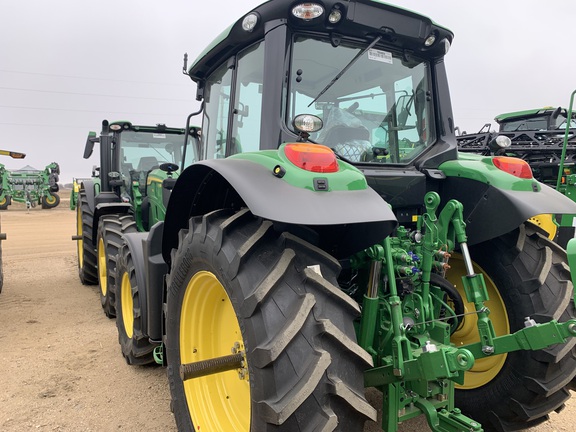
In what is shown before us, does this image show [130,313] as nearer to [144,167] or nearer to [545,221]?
[144,167]

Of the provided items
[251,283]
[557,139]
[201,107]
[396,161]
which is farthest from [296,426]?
[557,139]

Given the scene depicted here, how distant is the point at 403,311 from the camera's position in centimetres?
209

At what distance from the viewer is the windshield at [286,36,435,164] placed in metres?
2.35

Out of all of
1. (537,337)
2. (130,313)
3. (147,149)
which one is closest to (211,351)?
(537,337)

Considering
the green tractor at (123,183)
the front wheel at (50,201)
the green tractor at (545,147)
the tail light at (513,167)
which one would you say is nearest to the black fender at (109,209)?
the green tractor at (123,183)

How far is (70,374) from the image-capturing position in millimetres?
3389

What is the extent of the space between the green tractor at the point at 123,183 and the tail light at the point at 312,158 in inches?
142

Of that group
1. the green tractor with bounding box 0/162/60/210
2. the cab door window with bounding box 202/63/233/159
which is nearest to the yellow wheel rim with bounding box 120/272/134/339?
the cab door window with bounding box 202/63/233/159

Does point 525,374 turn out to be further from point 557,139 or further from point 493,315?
point 557,139

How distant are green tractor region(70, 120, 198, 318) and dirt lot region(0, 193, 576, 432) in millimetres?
529

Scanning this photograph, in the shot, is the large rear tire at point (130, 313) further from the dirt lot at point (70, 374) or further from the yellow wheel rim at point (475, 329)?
the yellow wheel rim at point (475, 329)

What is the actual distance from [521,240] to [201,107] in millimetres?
2424

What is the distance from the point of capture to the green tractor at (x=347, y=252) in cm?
160

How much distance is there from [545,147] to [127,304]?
721cm
